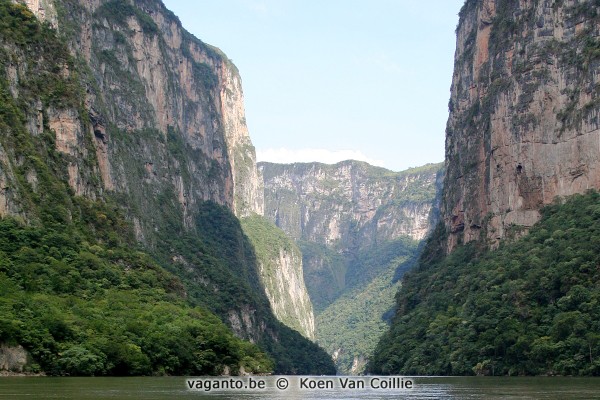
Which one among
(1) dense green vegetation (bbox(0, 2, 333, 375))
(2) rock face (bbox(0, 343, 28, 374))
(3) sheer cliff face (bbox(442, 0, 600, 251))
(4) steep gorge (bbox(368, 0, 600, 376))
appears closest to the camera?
(2) rock face (bbox(0, 343, 28, 374))

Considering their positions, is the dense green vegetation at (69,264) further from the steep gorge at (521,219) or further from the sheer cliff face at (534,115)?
the sheer cliff face at (534,115)

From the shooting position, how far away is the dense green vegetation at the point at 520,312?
117 meters

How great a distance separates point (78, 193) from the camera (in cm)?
14800

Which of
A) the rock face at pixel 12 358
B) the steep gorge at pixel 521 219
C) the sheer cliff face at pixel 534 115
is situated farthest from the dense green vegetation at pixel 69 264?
the sheer cliff face at pixel 534 115

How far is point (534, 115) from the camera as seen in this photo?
162m

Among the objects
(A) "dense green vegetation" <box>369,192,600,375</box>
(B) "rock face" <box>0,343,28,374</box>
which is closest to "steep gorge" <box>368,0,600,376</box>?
(A) "dense green vegetation" <box>369,192,600,375</box>

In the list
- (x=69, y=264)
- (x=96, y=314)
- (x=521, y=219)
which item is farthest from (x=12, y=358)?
(x=521, y=219)

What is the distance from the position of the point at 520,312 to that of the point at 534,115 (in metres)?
41.5

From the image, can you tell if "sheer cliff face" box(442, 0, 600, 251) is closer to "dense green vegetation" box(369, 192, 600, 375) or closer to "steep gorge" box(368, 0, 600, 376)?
"steep gorge" box(368, 0, 600, 376)

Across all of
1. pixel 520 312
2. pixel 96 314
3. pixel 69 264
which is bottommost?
pixel 96 314

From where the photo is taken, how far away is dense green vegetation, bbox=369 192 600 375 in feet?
384

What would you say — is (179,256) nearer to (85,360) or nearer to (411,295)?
(411,295)

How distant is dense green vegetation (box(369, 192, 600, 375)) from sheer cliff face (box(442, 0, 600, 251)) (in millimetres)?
4541

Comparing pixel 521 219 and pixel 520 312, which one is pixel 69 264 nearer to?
pixel 520 312
